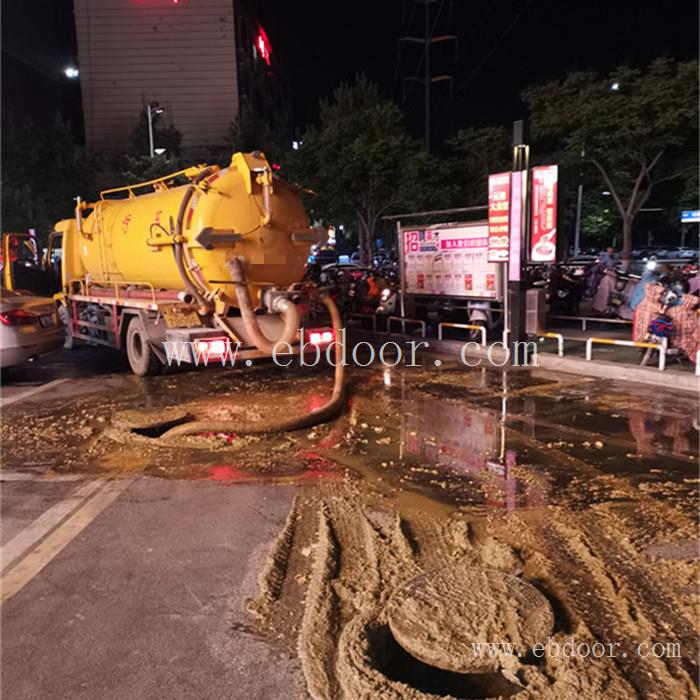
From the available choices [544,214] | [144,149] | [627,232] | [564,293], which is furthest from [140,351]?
[144,149]

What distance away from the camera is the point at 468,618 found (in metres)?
3.24

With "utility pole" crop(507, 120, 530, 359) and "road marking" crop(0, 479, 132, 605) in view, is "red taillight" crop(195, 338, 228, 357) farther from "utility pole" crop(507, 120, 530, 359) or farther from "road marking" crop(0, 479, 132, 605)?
"utility pole" crop(507, 120, 530, 359)

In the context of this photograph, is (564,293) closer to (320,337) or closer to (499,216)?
(499,216)

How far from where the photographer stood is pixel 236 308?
9469 millimetres

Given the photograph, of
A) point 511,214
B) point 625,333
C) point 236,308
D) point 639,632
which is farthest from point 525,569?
point 625,333

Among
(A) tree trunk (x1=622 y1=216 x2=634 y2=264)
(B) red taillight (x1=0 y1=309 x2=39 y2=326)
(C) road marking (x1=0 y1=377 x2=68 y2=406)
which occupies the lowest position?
(C) road marking (x1=0 y1=377 x2=68 y2=406)

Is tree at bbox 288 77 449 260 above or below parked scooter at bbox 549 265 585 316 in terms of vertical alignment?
above

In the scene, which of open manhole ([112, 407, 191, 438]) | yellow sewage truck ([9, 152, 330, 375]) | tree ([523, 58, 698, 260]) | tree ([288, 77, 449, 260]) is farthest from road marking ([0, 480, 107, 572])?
tree ([523, 58, 698, 260])

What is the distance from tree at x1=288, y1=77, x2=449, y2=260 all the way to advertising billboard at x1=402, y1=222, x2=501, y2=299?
9.19 metres

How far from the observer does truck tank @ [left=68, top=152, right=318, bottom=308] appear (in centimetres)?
862

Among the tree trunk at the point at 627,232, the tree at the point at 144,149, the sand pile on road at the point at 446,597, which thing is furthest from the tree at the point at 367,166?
the sand pile on road at the point at 446,597

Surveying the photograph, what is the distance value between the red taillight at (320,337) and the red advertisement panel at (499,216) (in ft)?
12.5

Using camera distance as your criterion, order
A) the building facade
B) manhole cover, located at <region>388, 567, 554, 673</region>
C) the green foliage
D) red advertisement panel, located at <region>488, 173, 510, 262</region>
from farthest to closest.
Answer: the building facade → the green foliage → red advertisement panel, located at <region>488, 173, 510, 262</region> → manhole cover, located at <region>388, 567, 554, 673</region>

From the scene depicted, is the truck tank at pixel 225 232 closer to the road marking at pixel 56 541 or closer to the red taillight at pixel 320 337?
the red taillight at pixel 320 337
